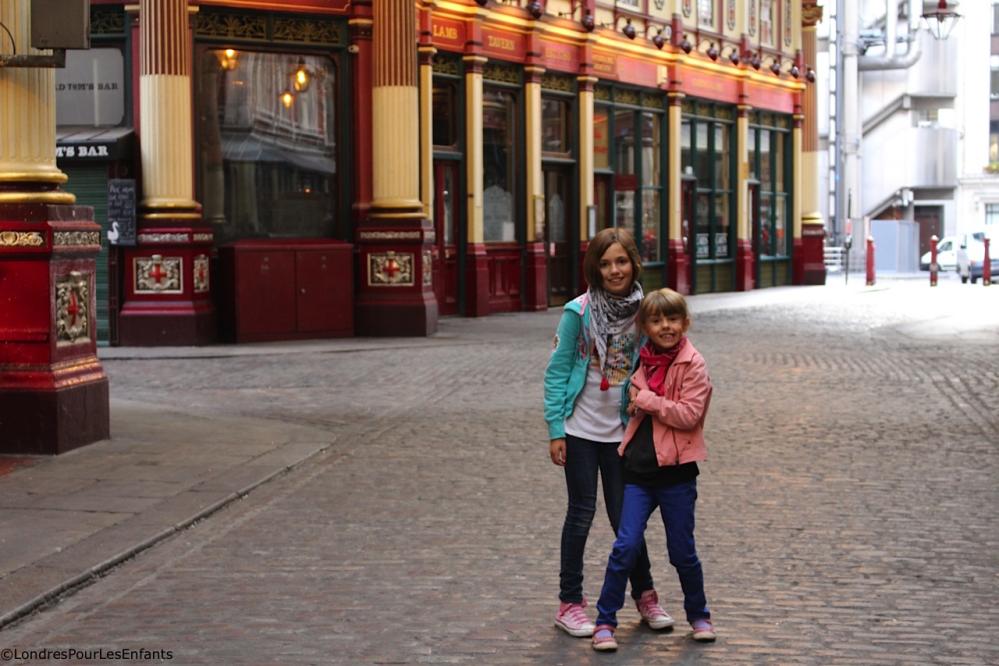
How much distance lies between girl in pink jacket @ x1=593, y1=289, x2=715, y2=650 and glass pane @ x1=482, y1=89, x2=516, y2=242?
20.8 meters

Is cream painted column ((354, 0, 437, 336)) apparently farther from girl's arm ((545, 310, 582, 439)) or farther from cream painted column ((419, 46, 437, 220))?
girl's arm ((545, 310, 582, 439))

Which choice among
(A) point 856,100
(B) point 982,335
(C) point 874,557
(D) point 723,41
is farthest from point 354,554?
(A) point 856,100

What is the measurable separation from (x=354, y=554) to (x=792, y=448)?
4.52m

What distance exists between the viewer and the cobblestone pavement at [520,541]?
6551 millimetres

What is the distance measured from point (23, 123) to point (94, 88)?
1008cm

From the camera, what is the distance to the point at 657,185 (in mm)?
33875

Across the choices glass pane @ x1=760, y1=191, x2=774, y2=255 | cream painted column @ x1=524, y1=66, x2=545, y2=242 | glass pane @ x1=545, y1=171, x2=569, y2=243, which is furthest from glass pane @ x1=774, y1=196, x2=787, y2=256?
cream painted column @ x1=524, y1=66, x2=545, y2=242

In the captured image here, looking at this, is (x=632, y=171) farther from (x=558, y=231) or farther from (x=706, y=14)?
(x=706, y=14)

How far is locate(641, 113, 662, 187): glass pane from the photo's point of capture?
33188mm

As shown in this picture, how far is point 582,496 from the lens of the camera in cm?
662

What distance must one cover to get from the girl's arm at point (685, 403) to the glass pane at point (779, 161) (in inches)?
1356

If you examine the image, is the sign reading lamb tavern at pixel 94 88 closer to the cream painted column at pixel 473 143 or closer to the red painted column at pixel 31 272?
the cream painted column at pixel 473 143

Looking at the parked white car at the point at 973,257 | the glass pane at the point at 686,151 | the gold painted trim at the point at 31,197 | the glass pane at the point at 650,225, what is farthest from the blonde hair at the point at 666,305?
the parked white car at the point at 973,257

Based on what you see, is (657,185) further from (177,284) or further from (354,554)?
(354,554)
